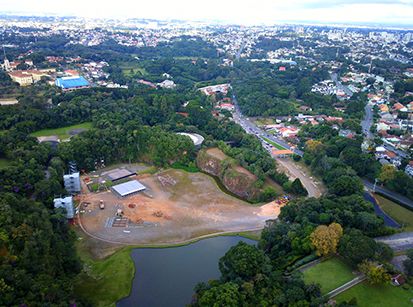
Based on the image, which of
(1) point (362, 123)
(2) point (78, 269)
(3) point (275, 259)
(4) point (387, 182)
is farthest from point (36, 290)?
(1) point (362, 123)

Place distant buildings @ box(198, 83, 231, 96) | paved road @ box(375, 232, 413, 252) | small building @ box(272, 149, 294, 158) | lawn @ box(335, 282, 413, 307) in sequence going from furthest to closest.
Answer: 1. distant buildings @ box(198, 83, 231, 96)
2. small building @ box(272, 149, 294, 158)
3. paved road @ box(375, 232, 413, 252)
4. lawn @ box(335, 282, 413, 307)

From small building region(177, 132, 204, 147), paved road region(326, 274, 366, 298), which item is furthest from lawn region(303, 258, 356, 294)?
small building region(177, 132, 204, 147)

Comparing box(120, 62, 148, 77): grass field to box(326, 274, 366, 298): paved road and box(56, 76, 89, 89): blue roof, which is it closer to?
box(56, 76, 89, 89): blue roof

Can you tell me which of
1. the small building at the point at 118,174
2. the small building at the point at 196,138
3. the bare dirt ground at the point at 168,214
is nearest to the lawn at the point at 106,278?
the bare dirt ground at the point at 168,214

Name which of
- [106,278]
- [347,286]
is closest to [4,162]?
[106,278]

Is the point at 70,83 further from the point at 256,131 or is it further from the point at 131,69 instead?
the point at 256,131

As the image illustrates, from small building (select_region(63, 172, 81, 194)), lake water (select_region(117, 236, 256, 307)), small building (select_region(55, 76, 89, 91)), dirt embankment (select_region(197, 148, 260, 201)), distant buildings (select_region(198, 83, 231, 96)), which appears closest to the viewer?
lake water (select_region(117, 236, 256, 307))

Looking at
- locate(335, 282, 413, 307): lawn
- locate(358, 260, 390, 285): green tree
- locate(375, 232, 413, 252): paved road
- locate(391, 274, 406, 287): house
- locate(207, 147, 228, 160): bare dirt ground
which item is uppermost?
locate(358, 260, 390, 285): green tree
